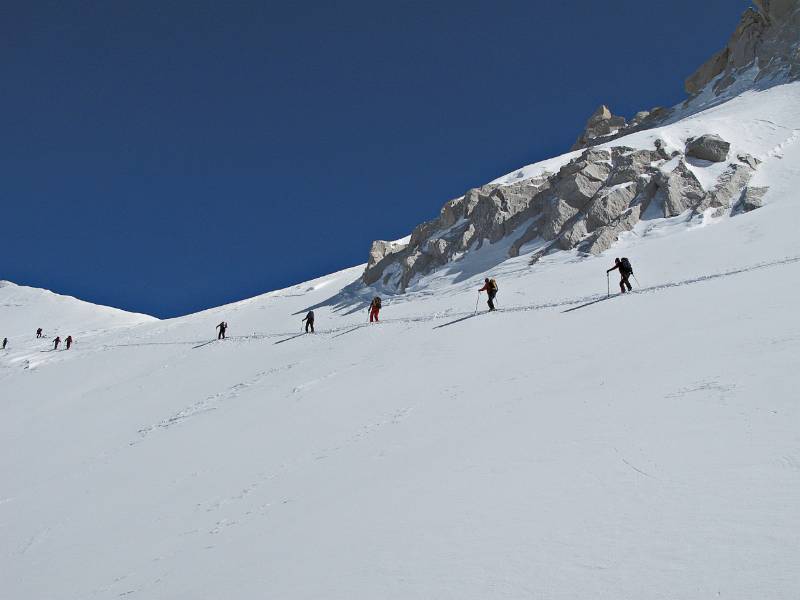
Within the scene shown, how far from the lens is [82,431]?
68.8ft

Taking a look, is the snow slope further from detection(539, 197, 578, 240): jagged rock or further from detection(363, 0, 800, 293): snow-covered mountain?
detection(539, 197, 578, 240): jagged rock

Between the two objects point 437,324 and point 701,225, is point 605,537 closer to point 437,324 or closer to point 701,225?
point 437,324

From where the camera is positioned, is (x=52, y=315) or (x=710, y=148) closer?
(x=710, y=148)

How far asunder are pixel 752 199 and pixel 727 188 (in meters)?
2.41

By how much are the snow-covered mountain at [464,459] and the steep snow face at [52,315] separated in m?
56.2

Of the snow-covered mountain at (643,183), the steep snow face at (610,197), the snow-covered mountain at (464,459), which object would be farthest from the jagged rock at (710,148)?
the snow-covered mountain at (464,459)

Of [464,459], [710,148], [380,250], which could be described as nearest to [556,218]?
[710,148]

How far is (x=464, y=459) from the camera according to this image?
9242mm

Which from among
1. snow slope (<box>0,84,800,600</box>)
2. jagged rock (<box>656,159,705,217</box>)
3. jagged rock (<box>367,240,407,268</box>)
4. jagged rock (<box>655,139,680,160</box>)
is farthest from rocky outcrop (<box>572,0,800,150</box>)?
snow slope (<box>0,84,800,600</box>)

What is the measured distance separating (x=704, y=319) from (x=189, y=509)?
12.0 metres

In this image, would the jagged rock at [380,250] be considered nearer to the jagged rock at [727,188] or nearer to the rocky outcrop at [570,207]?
the rocky outcrop at [570,207]

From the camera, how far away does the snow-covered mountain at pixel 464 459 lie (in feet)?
19.3

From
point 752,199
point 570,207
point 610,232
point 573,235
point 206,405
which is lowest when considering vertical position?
point 206,405

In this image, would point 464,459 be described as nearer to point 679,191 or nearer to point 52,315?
point 679,191
